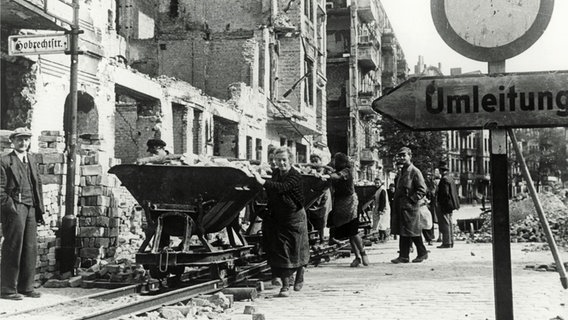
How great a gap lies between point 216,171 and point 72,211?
12.4 feet

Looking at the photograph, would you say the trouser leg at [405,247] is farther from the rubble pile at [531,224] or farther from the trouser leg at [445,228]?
the rubble pile at [531,224]

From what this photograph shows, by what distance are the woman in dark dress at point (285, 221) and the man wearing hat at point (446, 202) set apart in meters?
7.75

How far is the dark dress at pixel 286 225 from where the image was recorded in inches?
323

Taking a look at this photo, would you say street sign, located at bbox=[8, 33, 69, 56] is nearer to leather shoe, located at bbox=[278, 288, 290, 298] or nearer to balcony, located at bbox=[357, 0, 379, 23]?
leather shoe, located at bbox=[278, 288, 290, 298]

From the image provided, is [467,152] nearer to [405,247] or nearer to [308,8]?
[308,8]

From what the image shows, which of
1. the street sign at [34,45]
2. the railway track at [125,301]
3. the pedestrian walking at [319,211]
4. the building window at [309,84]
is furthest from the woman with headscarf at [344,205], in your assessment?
the building window at [309,84]

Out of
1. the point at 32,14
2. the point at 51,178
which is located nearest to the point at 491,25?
the point at 51,178

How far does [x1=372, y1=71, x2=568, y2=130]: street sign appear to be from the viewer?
3607 mm

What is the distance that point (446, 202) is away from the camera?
1538 cm

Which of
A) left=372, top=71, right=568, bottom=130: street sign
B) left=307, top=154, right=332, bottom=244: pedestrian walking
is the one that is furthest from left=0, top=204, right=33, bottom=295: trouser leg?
left=307, top=154, right=332, bottom=244: pedestrian walking

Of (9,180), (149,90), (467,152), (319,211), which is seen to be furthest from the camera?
(467,152)

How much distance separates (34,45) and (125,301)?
4.26 meters

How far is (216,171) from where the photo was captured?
8383mm

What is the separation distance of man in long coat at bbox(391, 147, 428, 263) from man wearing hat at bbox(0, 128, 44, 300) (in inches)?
247
